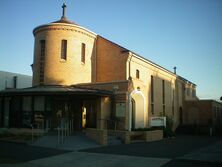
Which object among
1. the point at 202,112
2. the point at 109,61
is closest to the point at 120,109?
the point at 109,61

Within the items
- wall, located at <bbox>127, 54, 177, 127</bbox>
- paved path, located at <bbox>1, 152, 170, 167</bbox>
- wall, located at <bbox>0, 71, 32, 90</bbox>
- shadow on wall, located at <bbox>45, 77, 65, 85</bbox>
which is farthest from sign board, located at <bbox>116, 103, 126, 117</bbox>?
wall, located at <bbox>0, 71, 32, 90</bbox>

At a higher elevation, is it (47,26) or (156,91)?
(47,26)

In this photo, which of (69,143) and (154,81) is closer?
(69,143)

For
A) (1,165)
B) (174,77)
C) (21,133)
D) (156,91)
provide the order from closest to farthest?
(1,165), (21,133), (156,91), (174,77)

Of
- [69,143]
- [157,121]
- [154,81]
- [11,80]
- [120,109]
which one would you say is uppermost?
[11,80]

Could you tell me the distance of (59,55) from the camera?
24.8 metres

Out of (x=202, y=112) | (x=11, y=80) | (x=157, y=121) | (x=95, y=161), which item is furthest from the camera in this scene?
(x=11, y=80)

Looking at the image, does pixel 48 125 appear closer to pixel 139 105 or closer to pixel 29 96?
pixel 29 96

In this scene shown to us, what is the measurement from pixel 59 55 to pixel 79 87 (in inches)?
145

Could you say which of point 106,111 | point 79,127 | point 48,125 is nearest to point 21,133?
point 48,125

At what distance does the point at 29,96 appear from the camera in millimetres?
21438

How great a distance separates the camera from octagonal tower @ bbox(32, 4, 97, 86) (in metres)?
24.7

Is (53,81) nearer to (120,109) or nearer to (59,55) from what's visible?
(59,55)

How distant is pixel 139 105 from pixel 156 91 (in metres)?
7.55
